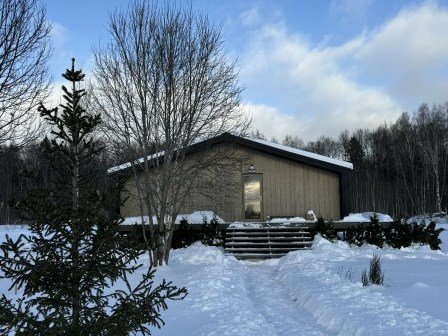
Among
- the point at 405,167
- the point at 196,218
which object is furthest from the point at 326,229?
the point at 405,167

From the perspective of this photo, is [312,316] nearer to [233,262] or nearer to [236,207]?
[233,262]

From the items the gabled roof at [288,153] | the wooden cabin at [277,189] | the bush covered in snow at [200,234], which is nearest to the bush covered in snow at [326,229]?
the wooden cabin at [277,189]

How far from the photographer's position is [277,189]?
18.5m

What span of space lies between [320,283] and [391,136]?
55726mm

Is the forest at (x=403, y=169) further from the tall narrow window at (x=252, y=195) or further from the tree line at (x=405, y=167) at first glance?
the tall narrow window at (x=252, y=195)

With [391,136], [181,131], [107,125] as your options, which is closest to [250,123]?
[181,131]

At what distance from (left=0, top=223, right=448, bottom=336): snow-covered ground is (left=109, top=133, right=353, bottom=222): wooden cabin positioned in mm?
5284

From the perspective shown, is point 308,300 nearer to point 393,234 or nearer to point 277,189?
point 393,234

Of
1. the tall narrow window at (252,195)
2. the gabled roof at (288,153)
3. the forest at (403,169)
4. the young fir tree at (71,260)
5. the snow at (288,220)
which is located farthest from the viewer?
the forest at (403,169)

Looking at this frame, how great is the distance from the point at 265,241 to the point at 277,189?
307 centimetres

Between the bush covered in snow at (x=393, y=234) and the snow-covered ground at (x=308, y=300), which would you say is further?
the bush covered in snow at (x=393, y=234)

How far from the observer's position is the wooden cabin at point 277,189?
18.0 m

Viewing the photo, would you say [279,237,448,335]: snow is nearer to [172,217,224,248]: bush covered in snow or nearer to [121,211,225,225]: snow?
[172,217,224,248]: bush covered in snow

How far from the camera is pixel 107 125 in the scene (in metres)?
12.1
